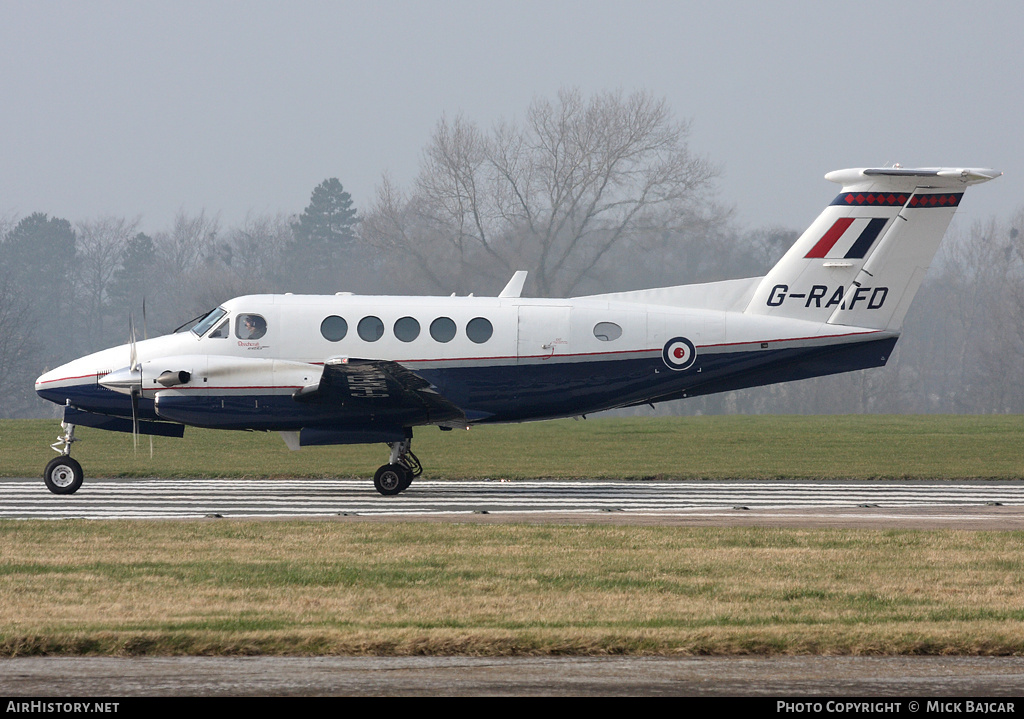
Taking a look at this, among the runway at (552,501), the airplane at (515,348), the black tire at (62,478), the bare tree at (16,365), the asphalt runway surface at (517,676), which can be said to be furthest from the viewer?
the bare tree at (16,365)

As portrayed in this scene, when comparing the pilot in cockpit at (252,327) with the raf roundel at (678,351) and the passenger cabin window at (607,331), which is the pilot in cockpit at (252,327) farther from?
the raf roundel at (678,351)

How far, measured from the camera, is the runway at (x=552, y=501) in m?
16.0

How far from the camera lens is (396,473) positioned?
19281mm

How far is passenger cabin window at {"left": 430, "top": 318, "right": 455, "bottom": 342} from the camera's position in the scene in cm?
1947

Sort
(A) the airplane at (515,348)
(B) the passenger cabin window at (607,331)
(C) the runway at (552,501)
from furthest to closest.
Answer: (B) the passenger cabin window at (607,331)
(A) the airplane at (515,348)
(C) the runway at (552,501)

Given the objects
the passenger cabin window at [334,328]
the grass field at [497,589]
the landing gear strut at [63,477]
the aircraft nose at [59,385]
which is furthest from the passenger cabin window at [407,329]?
the landing gear strut at [63,477]

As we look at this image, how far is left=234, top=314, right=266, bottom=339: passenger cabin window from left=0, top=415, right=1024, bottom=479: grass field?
450 centimetres

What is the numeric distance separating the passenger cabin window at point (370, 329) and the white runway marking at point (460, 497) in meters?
2.69

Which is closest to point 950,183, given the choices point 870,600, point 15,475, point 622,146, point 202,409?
point 870,600

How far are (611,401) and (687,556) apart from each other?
310 inches

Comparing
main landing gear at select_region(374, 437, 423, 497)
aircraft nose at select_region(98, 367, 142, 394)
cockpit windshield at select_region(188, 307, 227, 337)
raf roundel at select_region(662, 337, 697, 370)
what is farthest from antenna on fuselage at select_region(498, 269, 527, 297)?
aircraft nose at select_region(98, 367, 142, 394)

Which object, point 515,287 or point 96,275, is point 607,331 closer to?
point 515,287

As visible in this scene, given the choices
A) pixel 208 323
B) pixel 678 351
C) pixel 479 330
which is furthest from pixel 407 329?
pixel 678 351

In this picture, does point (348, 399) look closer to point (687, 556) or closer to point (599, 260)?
point (687, 556)
